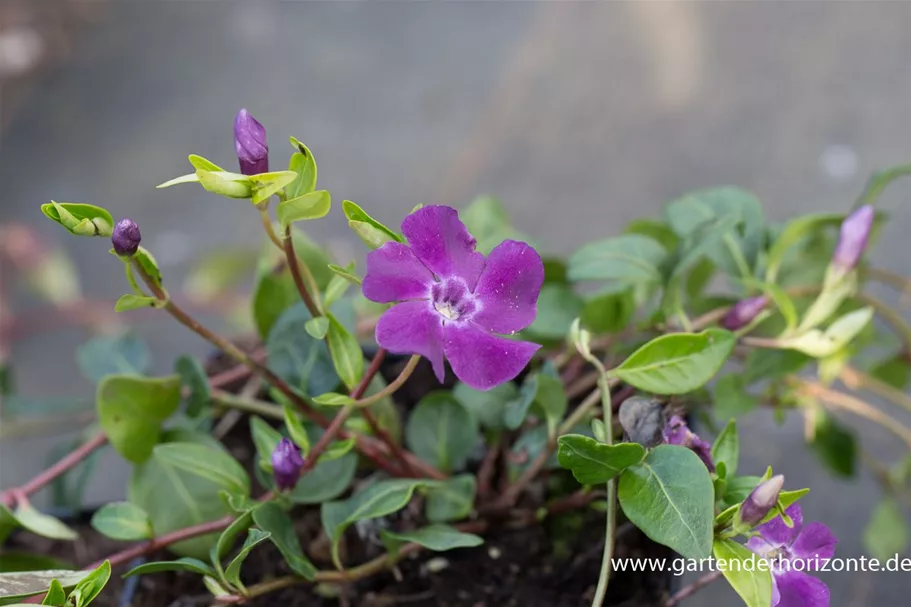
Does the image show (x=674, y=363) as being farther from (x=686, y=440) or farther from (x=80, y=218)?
(x=80, y=218)

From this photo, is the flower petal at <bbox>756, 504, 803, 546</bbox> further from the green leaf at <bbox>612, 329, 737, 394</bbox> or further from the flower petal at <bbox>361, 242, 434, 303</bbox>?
the flower petal at <bbox>361, 242, 434, 303</bbox>

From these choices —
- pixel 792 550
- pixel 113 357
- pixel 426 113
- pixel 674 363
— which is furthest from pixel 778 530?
pixel 426 113

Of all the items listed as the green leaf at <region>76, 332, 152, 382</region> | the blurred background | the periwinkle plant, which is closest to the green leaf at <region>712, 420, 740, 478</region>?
the periwinkle plant

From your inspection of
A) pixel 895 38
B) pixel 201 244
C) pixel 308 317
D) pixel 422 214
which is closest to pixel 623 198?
pixel 895 38

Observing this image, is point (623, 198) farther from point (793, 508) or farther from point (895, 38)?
point (793, 508)

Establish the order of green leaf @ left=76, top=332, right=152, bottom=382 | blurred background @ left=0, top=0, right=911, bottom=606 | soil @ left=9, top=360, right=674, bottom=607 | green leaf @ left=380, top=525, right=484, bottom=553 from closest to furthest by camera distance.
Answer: green leaf @ left=380, top=525, right=484, bottom=553, soil @ left=9, top=360, right=674, bottom=607, green leaf @ left=76, top=332, right=152, bottom=382, blurred background @ left=0, top=0, right=911, bottom=606
